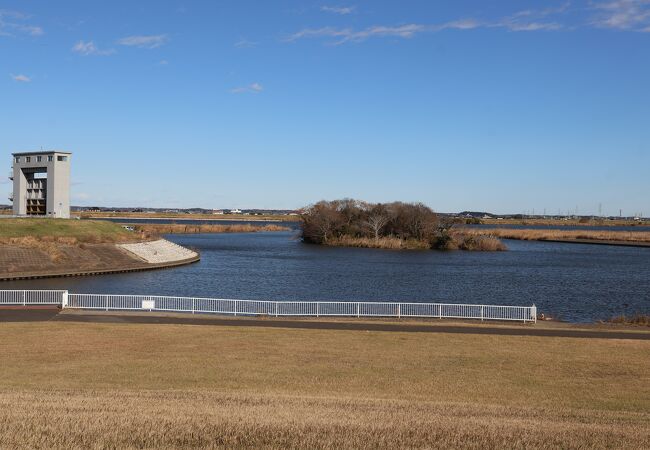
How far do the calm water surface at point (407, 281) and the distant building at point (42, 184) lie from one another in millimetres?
19022

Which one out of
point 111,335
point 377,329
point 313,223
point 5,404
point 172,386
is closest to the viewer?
point 5,404

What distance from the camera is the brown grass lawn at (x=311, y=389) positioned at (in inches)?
382

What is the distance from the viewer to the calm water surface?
4481 cm

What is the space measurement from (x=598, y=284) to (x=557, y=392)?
140ft

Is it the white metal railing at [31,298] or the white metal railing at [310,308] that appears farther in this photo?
the white metal railing at [31,298]

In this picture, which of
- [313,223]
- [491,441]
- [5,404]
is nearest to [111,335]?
[5,404]

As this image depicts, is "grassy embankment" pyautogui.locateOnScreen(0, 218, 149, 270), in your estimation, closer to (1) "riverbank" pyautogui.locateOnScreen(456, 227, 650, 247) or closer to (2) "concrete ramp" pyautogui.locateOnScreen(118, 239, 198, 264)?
(2) "concrete ramp" pyautogui.locateOnScreen(118, 239, 198, 264)

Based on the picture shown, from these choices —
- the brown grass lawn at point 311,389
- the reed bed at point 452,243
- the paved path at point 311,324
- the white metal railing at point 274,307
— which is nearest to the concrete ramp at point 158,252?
the white metal railing at point 274,307

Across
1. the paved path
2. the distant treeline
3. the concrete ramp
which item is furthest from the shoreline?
the distant treeline

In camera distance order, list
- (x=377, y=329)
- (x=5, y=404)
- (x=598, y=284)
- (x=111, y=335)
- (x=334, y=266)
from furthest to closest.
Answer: (x=334, y=266), (x=598, y=284), (x=377, y=329), (x=111, y=335), (x=5, y=404)

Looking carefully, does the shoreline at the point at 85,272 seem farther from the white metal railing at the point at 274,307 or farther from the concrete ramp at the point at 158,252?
the white metal railing at the point at 274,307

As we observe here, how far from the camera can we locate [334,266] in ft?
232

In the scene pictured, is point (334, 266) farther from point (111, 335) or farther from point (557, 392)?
point (557, 392)

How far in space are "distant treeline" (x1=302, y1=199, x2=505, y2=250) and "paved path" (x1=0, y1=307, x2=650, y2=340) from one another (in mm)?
74902
